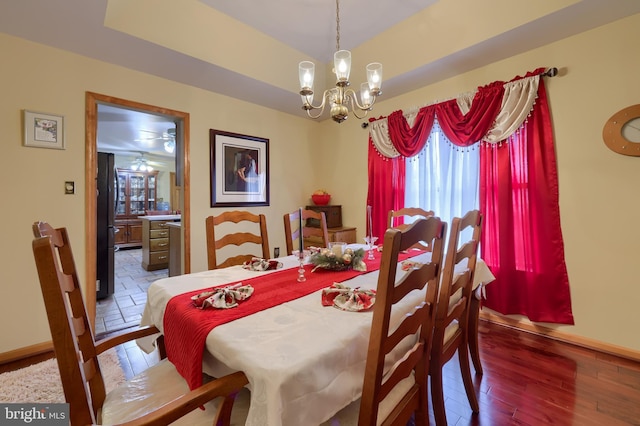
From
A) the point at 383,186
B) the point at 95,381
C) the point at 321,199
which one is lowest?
the point at 95,381

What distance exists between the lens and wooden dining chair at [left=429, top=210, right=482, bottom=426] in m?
1.15

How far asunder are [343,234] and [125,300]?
8.89 feet

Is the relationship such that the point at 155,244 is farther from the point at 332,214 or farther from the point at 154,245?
the point at 332,214

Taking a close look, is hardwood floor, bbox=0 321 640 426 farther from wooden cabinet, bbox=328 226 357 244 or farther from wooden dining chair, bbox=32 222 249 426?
wooden cabinet, bbox=328 226 357 244

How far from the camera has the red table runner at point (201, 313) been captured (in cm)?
85

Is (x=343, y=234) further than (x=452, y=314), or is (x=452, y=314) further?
(x=343, y=234)

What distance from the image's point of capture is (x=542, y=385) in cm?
167

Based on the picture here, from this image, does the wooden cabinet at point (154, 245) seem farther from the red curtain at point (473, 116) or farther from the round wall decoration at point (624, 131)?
the round wall decoration at point (624, 131)

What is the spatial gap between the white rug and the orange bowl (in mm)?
2626

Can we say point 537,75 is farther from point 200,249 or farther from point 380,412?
point 200,249

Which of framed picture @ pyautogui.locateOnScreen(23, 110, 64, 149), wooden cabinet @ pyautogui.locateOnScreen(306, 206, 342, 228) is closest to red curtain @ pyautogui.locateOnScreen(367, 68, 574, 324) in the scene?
wooden cabinet @ pyautogui.locateOnScreen(306, 206, 342, 228)

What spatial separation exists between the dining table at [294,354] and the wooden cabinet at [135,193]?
7.33 meters

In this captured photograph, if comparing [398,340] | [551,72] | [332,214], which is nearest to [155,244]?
[332,214]

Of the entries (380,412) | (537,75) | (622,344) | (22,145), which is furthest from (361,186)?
(22,145)
